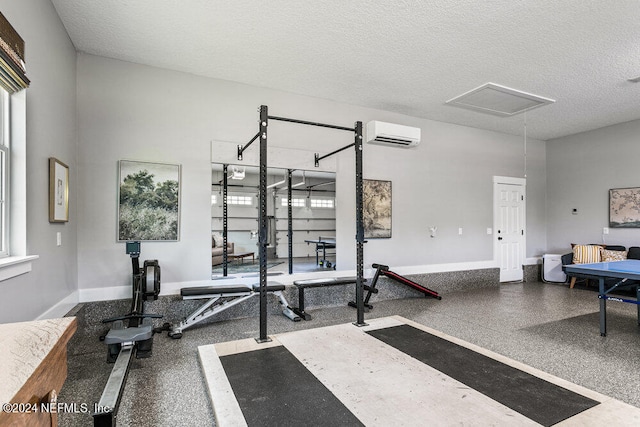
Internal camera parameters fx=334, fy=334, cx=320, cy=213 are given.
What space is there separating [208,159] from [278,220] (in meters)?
3.98

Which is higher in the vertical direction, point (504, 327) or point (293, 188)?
point (293, 188)

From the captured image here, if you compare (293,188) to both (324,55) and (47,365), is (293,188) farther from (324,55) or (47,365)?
(47,365)

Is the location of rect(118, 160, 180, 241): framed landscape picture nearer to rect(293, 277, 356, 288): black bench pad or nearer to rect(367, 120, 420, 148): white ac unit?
rect(293, 277, 356, 288): black bench pad

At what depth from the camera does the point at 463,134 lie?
689 centimetres

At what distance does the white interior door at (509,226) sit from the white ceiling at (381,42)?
2416mm

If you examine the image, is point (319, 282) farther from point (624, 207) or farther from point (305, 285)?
point (624, 207)

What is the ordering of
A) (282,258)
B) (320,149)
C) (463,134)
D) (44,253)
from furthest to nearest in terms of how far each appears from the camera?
(282,258) < (463,134) < (320,149) < (44,253)

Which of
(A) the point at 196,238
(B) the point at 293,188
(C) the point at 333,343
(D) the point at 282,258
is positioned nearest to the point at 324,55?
(B) the point at 293,188

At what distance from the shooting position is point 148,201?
425cm

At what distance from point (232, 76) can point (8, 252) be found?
10.7 ft

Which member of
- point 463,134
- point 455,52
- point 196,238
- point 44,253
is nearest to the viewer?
point 44,253

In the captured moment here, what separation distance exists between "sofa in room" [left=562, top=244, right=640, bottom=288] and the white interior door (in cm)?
89

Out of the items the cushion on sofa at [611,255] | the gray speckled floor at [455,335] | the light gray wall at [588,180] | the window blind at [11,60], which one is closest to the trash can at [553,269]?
the light gray wall at [588,180]

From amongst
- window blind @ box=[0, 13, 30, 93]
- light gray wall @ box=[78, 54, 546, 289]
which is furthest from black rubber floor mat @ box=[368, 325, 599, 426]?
window blind @ box=[0, 13, 30, 93]
